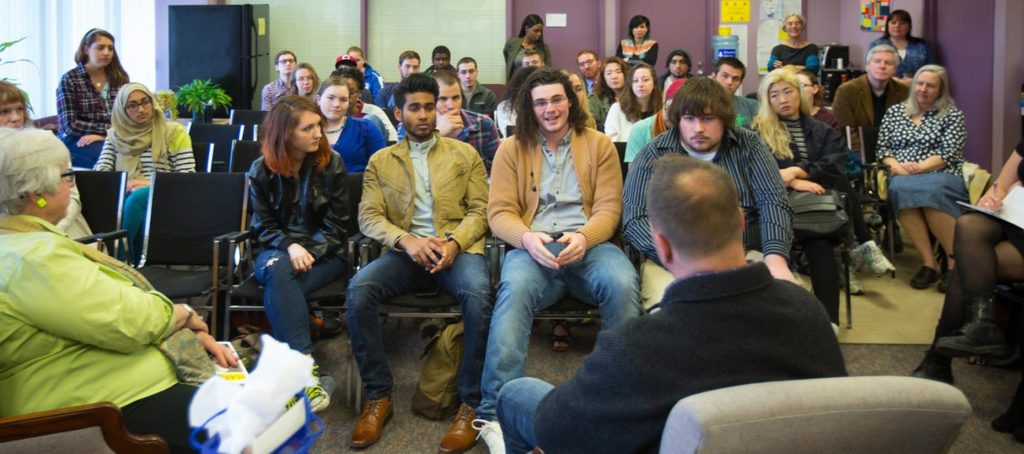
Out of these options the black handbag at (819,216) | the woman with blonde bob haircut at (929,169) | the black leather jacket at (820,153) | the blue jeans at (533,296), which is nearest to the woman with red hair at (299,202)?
the blue jeans at (533,296)

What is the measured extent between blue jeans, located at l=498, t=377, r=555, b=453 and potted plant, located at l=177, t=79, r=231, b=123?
22.9ft

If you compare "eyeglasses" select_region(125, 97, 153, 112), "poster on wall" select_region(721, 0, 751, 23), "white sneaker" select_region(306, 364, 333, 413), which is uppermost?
"poster on wall" select_region(721, 0, 751, 23)

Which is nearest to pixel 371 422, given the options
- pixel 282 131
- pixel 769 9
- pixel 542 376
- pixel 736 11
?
pixel 542 376

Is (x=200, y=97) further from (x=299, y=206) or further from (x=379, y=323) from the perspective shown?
(x=379, y=323)

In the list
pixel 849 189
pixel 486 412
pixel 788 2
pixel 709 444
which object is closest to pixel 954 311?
pixel 849 189

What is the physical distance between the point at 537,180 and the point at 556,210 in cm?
14

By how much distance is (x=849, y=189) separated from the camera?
159 inches

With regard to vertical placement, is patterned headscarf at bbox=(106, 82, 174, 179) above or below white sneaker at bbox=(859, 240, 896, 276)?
above

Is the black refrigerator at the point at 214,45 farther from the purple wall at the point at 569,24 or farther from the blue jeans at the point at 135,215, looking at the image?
the blue jeans at the point at 135,215

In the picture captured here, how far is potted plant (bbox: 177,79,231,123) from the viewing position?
8031mm

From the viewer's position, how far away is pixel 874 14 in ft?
29.1

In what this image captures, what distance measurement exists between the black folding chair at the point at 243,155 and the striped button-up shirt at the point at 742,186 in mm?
2408

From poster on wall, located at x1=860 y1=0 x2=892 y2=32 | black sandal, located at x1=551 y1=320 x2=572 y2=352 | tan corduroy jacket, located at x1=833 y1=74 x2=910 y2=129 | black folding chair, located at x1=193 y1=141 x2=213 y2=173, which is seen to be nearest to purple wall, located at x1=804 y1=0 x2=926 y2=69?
poster on wall, located at x1=860 y1=0 x2=892 y2=32

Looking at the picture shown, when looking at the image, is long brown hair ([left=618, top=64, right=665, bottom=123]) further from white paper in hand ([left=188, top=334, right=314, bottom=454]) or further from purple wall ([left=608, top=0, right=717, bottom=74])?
purple wall ([left=608, top=0, right=717, bottom=74])
